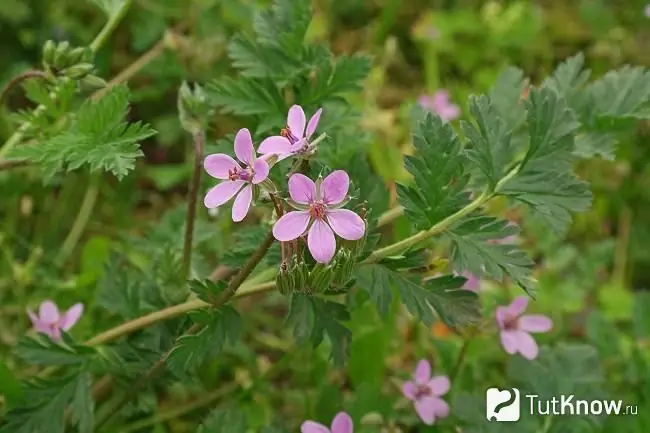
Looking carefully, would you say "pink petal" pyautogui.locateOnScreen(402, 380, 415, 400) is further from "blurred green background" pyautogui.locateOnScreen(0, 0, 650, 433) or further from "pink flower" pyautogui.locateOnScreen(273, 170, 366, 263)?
"pink flower" pyautogui.locateOnScreen(273, 170, 366, 263)

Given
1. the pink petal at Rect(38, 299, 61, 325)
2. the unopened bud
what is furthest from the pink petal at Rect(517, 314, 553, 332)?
the pink petal at Rect(38, 299, 61, 325)

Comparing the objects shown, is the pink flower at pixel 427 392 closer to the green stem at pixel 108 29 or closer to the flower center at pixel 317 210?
the flower center at pixel 317 210

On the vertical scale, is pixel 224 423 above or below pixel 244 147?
below

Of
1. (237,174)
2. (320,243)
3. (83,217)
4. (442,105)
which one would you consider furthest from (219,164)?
(442,105)

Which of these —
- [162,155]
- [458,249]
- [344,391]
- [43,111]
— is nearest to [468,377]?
[344,391]

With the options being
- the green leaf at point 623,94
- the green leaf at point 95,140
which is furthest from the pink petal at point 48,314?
the green leaf at point 623,94

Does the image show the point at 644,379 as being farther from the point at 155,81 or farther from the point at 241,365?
the point at 155,81

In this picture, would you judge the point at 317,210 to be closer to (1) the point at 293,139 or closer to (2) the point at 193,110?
(1) the point at 293,139
